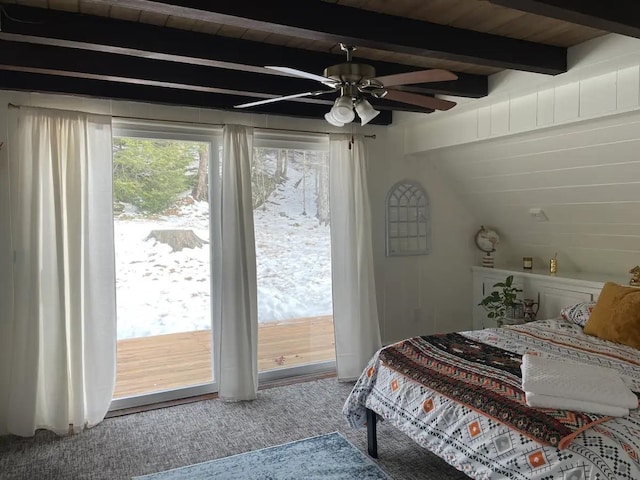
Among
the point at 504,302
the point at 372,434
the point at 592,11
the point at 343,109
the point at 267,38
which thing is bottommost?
the point at 372,434

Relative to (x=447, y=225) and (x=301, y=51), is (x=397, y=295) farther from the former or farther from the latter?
(x=301, y=51)

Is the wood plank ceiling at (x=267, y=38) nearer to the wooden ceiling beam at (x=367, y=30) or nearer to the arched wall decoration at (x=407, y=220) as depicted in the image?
the wooden ceiling beam at (x=367, y=30)

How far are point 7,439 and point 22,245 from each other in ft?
4.08

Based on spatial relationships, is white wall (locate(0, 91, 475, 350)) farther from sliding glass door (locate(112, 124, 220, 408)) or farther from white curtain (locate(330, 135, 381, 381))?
sliding glass door (locate(112, 124, 220, 408))

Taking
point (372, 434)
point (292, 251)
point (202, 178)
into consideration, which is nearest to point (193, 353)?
point (292, 251)

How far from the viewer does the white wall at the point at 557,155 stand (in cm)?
292

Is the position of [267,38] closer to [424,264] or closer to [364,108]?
[364,108]

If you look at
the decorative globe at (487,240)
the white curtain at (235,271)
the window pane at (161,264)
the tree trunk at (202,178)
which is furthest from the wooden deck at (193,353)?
the decorative globe at (487,240)

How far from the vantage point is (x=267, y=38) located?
277cm

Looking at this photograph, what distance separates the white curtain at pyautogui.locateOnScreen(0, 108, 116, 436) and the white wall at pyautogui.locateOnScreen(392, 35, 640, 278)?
251 cm

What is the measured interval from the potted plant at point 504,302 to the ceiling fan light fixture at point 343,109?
2786 millimetres

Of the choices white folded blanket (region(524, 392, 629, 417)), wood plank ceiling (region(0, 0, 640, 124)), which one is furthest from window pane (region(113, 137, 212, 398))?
white folded blanket (region(524, 392, 629, 417))

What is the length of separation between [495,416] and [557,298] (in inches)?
96.9

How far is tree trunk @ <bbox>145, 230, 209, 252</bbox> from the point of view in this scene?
387 centimetres
